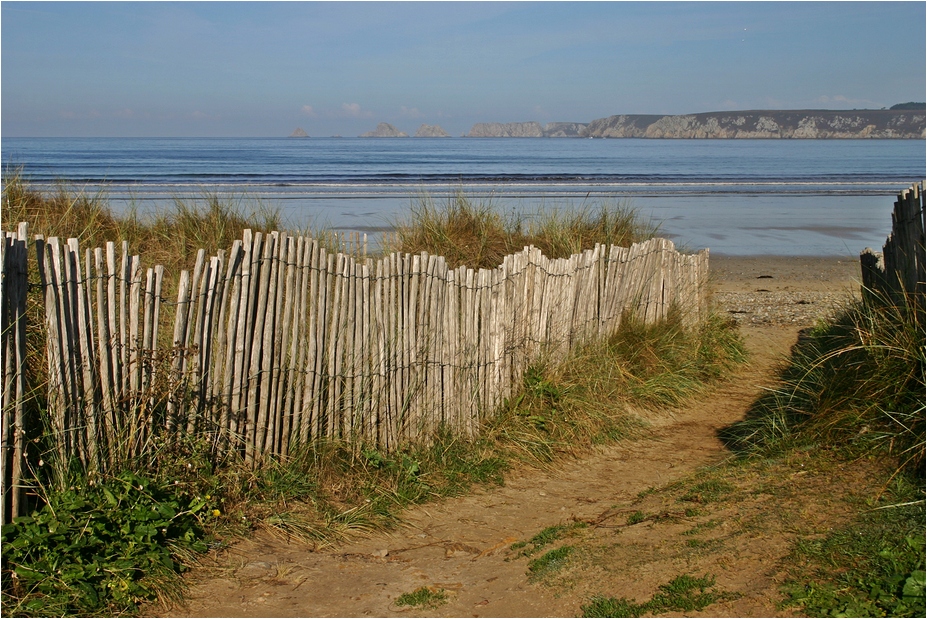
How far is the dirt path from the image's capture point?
3.52m

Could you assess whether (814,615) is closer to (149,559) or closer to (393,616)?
(393,616)

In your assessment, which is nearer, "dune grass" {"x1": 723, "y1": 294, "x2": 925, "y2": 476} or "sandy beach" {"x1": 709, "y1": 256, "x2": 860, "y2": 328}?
"dune grass" {"x1": 723, "y1": 294, "x2": 925, "y2": 476}

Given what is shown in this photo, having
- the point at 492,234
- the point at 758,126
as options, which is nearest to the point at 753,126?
the point at 758,126

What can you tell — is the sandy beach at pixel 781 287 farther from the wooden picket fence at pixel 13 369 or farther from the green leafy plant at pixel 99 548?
the wooden picket fence at pixel 13 369

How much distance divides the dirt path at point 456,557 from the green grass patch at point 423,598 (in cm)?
4

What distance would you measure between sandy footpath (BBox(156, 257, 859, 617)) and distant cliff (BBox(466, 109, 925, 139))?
457 ft

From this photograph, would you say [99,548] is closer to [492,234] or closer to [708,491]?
[708,491]

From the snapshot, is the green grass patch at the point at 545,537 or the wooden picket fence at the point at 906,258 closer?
the green grass patch at the point at 545,537

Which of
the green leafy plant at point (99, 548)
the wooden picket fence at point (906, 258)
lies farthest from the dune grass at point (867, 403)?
the green leafy plant at point (99, 548)

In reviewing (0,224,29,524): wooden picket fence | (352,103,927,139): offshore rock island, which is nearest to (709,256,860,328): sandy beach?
(0,224,29,524): wooden picket fence

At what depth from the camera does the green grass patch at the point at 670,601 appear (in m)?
3.23

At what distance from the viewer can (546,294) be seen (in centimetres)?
621

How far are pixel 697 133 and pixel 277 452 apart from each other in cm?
15771

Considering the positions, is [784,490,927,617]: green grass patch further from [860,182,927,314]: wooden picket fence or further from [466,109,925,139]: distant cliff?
[466,109,925,139]: distant cliff
